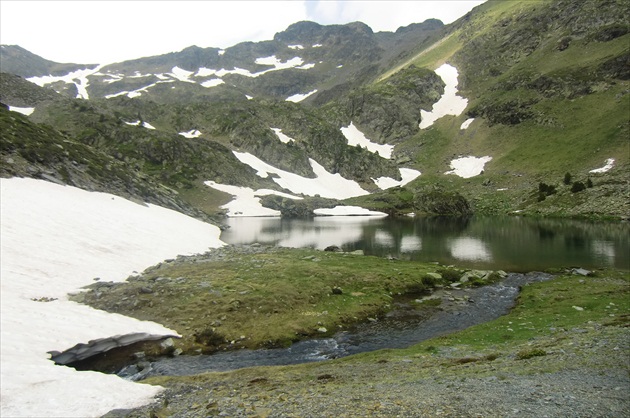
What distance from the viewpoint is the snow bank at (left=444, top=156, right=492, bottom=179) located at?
16351cm

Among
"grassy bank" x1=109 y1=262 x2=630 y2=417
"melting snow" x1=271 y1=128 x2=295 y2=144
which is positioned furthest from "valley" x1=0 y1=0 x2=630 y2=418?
"melting snow" x1=271 y1=128 x2=295 y2=144

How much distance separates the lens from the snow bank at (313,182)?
157375 millimetres

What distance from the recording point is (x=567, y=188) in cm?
10669

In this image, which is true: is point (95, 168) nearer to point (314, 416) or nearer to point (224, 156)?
point (314, 416)

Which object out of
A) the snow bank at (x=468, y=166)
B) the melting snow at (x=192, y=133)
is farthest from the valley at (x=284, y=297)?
the melting snow at (x=192, y=133)

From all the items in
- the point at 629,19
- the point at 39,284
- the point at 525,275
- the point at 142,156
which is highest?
the point at 629,19

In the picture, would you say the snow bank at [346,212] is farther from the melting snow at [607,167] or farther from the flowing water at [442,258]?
the melting snow at [607,167]

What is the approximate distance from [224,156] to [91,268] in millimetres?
126167

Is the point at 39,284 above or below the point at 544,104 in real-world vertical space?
below

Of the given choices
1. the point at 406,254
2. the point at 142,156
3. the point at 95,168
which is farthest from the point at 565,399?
the point at 142,156

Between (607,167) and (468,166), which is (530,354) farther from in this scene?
(468,166)

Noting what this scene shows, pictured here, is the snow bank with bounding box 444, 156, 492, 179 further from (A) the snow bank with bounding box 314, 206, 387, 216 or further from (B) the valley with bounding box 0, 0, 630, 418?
(A) the snow bank with bounding box 314, 206, 387, 216

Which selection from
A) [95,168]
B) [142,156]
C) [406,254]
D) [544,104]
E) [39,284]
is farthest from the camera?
[544,104]

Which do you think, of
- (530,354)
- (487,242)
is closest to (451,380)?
(530,354)
